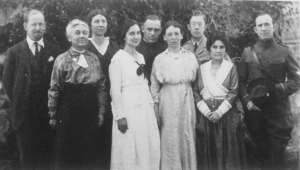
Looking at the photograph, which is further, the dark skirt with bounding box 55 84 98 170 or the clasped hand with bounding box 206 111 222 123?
the clasped hand with bounding box 206 111 222 123

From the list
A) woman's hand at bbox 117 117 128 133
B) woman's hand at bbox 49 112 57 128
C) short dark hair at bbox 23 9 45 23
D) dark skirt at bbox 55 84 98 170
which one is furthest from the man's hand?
short dark hair at bbox 23 9 45 23

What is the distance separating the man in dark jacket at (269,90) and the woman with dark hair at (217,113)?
0.74 feet

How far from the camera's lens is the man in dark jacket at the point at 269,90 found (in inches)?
160

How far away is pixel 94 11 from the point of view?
3.95 metres

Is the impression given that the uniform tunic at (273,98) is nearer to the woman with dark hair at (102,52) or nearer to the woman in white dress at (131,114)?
the woman in white dress at (131,114)

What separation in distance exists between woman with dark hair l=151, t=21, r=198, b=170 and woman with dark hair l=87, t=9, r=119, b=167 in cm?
49

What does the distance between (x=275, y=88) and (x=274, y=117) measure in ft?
1.01

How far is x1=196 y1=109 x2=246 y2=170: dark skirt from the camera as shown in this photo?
3836mm

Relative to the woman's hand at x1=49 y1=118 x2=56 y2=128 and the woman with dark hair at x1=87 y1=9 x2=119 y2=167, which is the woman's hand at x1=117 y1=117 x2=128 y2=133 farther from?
the woman's hand at x1=49 y1=118 x2=56 y2=128

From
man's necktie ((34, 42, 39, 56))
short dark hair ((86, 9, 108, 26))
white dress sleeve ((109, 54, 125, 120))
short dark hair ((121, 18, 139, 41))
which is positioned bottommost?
white dress sleeve ((109, 54, 125, 120))

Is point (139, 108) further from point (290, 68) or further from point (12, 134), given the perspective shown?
point (290, 68)

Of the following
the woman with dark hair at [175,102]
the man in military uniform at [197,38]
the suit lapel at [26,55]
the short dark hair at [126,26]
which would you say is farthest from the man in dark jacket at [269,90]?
the suit lapel at [26,55]

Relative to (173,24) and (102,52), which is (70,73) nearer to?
(102,52)

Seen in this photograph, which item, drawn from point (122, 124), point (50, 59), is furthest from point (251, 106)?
point (50, 59)
